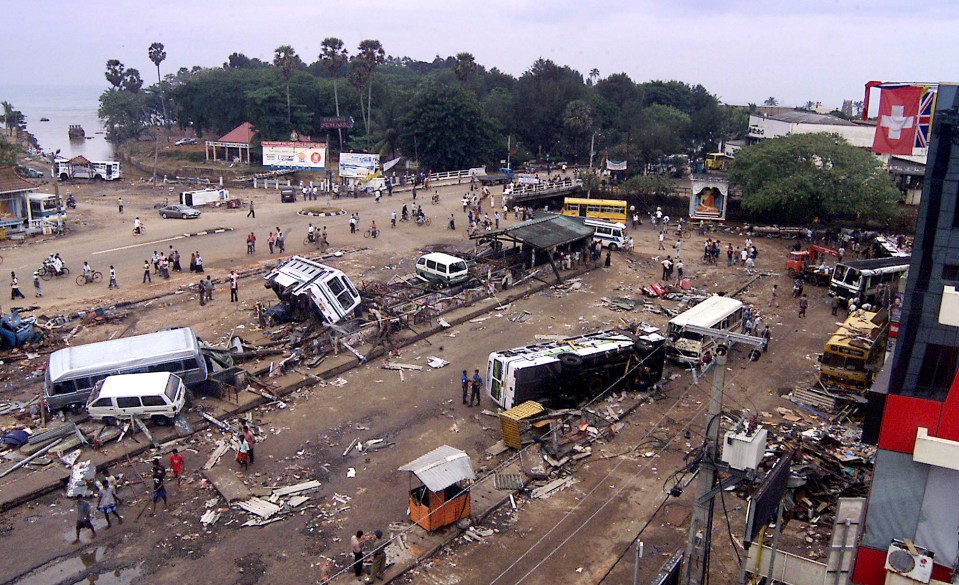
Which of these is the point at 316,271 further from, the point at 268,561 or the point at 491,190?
the point at 491,190

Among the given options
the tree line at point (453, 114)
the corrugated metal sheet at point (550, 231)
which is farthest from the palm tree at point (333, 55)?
the corrugated metal sheet at point (550, 231)

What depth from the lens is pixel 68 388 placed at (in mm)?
18688

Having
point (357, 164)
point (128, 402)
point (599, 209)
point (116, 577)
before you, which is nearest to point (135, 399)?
point (128, 402)

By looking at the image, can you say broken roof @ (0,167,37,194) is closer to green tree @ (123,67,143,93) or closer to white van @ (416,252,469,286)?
white van @ (416,252,469,286)

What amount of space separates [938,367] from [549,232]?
23020 millimetres

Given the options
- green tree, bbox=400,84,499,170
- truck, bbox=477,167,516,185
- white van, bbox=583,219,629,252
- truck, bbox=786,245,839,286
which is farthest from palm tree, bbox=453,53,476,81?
Result: truck, bbox=786,245,839,286

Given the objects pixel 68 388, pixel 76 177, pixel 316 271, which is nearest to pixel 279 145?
pixel 76 177

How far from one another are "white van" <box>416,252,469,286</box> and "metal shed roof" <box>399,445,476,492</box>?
15.4 meters

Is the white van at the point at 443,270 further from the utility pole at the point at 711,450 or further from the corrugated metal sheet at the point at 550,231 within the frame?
the utility pole at the point at 711,450

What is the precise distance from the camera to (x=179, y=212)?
150 feet

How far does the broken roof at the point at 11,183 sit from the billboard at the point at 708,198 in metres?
42.3

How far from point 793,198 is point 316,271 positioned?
3141 centimetres

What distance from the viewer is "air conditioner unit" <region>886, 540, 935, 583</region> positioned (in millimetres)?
11188

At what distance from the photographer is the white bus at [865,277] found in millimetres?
28891
